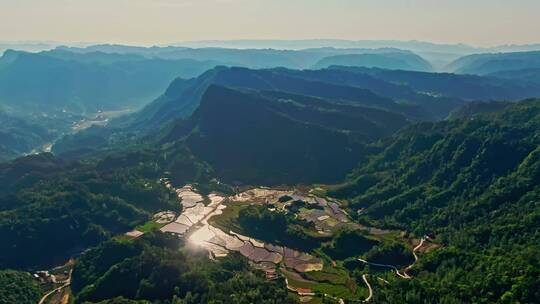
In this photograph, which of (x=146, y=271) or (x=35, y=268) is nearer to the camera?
(x=146, y=271)

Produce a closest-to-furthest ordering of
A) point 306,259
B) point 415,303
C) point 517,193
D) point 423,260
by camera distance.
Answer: point 415,303 < point 423,260 < point 306,259 < point 517,193

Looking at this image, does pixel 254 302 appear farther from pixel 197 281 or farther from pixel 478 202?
pixel 478 202

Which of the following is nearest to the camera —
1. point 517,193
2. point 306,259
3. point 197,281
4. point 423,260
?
point 197,281

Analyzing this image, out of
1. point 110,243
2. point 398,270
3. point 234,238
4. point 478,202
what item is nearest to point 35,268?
point 110,243

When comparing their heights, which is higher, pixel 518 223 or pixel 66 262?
pixel 518 223

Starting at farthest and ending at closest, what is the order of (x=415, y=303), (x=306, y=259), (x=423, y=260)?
1. (x=306, y=259)
2. (x=423, y=260)
3. (x=415, y=303)

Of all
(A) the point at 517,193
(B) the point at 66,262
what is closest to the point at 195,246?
(B) the point at 66,262

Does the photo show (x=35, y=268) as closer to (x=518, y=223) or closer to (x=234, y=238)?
(x=234, y=238)

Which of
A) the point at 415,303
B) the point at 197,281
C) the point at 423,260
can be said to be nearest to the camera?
the point at 415,303

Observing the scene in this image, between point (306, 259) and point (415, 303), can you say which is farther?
point (306, 259)
